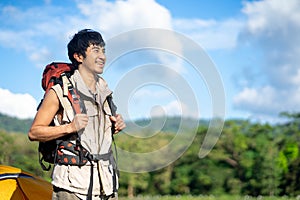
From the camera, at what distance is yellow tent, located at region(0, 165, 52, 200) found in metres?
3.99

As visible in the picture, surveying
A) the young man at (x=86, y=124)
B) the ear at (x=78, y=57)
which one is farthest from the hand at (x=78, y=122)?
the ear at (x=78, y=57)

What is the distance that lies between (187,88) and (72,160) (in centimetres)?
80

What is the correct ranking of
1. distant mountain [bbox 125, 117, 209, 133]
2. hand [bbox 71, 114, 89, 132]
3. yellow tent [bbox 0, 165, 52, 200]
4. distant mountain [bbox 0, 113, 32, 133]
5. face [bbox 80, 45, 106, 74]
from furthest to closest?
distant mountain [bbox 0, 113, 32, 133] < yellow tent [bbox 0, 165, 52, 200] < distant mountain [bbox 125, 117, 209, 133] < face [bbox 80, 45, 106, 74] < hand [bbox 71, 114, 89, 132]

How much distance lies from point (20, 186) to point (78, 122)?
1217mm

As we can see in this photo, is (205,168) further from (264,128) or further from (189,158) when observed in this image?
(264,128)

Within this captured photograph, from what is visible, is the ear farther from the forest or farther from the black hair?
the forest

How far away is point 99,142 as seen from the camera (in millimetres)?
3250

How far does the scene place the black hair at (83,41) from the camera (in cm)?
328

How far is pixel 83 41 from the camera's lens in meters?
3.28

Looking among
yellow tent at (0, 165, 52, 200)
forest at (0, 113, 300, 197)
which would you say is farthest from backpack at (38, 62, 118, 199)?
forest at (0, 113, 300, 197)

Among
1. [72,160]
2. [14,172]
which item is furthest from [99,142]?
[14,172]

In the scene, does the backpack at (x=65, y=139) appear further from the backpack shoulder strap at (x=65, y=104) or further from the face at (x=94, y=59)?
the face at (x=94, y=59)

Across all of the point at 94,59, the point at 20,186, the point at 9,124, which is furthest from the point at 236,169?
the point at 94,59

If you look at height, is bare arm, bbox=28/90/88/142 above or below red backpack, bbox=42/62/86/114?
below
